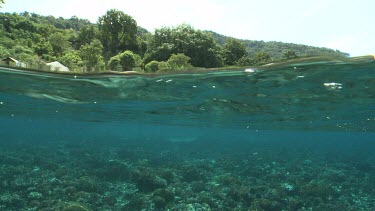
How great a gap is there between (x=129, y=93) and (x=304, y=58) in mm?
10506

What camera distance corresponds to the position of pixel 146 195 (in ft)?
43.1

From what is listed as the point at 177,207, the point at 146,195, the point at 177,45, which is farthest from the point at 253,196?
the point at 177,45

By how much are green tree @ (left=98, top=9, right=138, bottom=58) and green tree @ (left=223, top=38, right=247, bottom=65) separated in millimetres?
15100

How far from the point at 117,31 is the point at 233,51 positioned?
760 inches

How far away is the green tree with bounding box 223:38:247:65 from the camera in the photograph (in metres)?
39.5

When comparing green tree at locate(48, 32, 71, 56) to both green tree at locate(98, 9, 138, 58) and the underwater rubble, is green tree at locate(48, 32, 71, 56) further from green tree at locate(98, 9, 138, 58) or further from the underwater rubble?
the underwater rubble

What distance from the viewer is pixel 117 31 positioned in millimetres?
46438

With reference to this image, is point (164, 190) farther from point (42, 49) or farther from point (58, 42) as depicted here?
point (58, 42)

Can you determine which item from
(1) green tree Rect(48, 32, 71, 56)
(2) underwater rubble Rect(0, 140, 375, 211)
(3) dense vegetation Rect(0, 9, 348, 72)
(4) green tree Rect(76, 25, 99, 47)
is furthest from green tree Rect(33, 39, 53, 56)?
(2) underwater rubble Rect(0, 140, 375, 211)

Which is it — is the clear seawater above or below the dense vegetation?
below

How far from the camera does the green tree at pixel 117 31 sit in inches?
1785

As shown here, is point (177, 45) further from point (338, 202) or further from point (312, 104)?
point (338, 202)

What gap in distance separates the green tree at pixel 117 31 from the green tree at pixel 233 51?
15100 millimetres

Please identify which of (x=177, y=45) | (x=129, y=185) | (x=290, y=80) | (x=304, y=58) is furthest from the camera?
(x=177, y=45)
